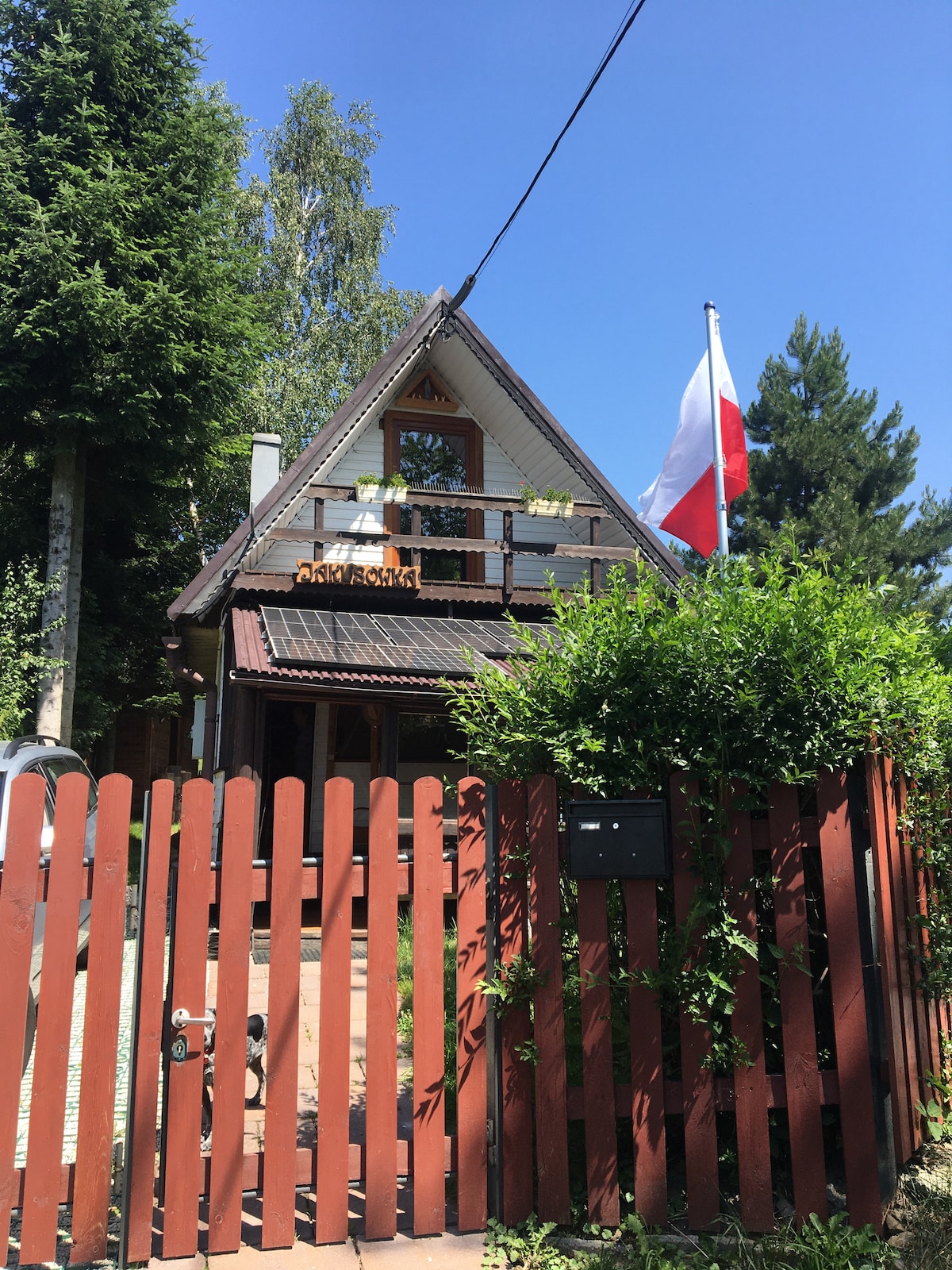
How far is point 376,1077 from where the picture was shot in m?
3.42

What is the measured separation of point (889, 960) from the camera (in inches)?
141

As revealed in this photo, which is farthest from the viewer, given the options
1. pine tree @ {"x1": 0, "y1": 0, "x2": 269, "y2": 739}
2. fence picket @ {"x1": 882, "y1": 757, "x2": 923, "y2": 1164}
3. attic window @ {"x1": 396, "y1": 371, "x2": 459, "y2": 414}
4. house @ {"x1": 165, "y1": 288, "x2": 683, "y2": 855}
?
pine tree @ {"x1": 0, "y1": 0, "x2": 269, "y2": 739}

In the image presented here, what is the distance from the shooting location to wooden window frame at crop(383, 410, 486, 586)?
12.7m

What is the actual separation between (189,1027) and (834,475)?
26813mm

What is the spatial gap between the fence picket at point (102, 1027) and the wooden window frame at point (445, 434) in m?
9.10

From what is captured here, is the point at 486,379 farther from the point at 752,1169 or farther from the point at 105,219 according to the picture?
the point at 752,1169

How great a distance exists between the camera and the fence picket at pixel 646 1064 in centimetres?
340

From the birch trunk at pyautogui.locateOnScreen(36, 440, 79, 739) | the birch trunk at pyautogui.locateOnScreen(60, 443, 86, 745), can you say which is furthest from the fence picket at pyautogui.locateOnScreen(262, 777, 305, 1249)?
the birch trunk at pyautogui.locateOnScreen(60, 443, 86, 745)

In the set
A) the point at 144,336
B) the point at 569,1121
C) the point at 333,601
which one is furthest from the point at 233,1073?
the point at 144,336

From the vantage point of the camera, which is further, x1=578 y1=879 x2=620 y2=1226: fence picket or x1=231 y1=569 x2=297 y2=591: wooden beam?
Result: x1=231 y1=569 x2=297 y2=591: wooden beam

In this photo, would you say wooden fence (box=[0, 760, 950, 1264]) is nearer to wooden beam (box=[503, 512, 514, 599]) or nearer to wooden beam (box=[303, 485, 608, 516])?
wooden beam (box=[303, 485, 608, 516])

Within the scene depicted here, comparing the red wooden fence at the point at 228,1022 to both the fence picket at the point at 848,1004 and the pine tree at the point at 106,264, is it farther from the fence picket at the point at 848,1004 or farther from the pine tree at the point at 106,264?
the pine tree at the point at 106,264

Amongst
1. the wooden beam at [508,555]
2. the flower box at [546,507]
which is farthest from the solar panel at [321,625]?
the flower box at [546,507]

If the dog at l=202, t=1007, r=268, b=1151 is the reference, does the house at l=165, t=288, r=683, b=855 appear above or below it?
above
